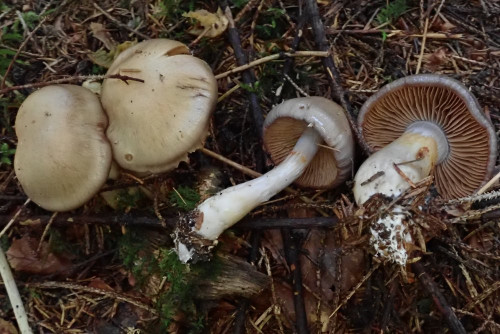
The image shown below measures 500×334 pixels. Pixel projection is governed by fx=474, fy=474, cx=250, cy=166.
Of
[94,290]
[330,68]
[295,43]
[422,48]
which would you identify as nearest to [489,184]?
[422,48]

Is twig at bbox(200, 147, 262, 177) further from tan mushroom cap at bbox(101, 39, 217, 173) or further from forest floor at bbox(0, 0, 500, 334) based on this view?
tan mushroom cap at bbox(101, 39, 217, 173)

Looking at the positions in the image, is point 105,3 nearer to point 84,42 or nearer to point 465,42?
point 84,42

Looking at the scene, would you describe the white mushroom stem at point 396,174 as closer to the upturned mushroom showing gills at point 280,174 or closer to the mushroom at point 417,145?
the mushroom at point 417,145

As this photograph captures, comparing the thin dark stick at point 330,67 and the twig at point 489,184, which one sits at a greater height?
the thin dark stick at point 330,67

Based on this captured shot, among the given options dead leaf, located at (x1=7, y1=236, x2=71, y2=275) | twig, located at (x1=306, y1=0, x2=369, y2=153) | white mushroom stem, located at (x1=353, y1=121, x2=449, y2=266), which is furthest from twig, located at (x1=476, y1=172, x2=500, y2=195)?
dead leaf, located at (x1=7, y1=236, x2=71, y2=275)

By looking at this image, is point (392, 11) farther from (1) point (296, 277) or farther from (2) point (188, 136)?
(1) point (296, 277)

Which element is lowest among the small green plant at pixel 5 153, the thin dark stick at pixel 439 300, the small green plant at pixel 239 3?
the thin dark stick at pixel 439 300

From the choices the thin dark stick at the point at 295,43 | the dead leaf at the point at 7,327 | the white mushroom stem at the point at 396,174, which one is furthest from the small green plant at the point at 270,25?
the dead leaf at the point at 7,327
